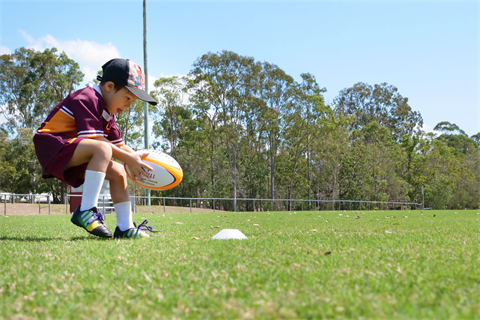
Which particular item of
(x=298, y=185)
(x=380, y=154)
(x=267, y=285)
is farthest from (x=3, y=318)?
(x=380, y=154)

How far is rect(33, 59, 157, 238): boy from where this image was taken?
3529 millimetres

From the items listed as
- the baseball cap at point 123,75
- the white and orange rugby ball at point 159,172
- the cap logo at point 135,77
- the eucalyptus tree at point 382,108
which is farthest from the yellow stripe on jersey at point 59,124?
the eucalyptus tree at point 382,108

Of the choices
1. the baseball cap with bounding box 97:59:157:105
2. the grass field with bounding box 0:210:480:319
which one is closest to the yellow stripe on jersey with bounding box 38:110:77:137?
the baseball cap with bounding box 97:59:157:105

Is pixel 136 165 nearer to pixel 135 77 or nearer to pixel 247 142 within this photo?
pixel 135 77

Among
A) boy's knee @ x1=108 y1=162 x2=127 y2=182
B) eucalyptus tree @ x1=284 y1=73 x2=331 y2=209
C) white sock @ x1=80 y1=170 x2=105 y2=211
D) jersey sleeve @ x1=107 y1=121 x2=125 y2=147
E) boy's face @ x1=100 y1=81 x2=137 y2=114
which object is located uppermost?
eucalyptus tree @ x1=284 y1=73 x2=331 y2=209

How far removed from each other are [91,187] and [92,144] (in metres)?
0.40

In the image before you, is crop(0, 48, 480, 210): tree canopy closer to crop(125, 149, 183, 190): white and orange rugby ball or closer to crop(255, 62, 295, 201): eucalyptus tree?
crop(255, 62, 295, 201): eucalyptus tree

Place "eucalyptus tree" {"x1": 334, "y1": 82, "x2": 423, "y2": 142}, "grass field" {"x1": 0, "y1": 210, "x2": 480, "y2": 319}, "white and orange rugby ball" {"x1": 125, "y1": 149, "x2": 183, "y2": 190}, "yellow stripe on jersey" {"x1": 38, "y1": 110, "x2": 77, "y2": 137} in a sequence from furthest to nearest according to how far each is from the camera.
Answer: "eucalyptus tree" {"x1": 334, "y1": 82, "x2": 423, "y2": 142} < "white and orange rugby ball" {"x1": 125, "y1": 149, "x2": 183, "y2": 190} < "yellow stripe on jersey" {"x1": 38, "y1": 110, "x2": 77, "y2": 137} < "grass field" {"x1": 0, "y1": 210, "x2": 480, "y2": 319}

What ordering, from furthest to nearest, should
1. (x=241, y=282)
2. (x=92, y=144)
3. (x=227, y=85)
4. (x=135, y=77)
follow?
(x=227, y=85), (x=135, y=77), (x=92, y=144), (x=241, y=282)

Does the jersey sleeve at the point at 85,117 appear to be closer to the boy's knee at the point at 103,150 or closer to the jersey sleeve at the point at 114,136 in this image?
the boy's knee at the point at 103,150

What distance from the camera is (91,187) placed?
3.61m

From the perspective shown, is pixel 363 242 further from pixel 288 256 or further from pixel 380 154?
pixel 380 154

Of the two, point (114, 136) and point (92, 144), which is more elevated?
point (114, 136)

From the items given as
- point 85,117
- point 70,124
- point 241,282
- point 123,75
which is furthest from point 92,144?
point 241,282
